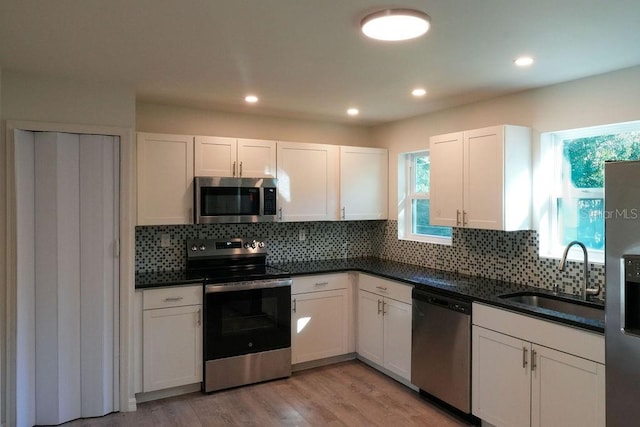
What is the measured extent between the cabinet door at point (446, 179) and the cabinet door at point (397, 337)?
2.61 feet

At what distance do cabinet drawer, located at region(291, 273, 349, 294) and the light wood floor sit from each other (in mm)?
773

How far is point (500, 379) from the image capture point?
9.23 feet

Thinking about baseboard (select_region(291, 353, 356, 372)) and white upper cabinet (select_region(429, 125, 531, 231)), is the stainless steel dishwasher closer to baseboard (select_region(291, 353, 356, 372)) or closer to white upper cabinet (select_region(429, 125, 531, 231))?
white upper cabinet (select_region(429, 125, 531, 231))

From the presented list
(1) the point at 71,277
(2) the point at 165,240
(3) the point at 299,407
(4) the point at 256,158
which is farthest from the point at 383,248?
(1) the point at 71,277

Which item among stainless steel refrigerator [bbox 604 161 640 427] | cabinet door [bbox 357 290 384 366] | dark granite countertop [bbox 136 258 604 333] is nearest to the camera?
stainless steel refrigerator [bbox 604 161 640 427]

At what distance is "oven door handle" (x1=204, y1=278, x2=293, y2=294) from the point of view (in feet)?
11.7

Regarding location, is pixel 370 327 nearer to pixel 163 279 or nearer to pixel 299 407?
pixel 299 407

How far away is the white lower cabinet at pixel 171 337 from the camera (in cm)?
Answer: 340

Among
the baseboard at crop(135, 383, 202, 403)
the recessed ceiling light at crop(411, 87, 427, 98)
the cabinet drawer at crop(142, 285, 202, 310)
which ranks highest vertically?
the recessed ceiling light at crop(411, 87, 427, 98)

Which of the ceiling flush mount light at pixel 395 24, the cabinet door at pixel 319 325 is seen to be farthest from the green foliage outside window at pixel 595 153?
the cabinet door at pixel 319 325

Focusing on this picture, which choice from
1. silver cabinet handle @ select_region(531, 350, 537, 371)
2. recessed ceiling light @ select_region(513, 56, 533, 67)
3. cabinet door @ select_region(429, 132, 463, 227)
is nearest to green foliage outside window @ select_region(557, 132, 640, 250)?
cabinet door @ select_region(429, 132, 463, 227)

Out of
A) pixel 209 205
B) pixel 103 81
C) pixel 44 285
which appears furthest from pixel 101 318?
pixel 103 81

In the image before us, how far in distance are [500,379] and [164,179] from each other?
2.87m

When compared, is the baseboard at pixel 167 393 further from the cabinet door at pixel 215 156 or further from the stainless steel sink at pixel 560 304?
the stainless steel sink at pixel 560 304
